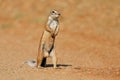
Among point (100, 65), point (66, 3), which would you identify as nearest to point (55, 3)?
point (66, 3)

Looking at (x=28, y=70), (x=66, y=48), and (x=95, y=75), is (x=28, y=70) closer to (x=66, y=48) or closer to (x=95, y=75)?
(x=95, y=75)

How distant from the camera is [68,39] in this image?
2448cm

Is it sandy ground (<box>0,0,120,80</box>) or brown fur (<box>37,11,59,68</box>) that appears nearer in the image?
sandy ground (<box>0,0,120,80</box>)

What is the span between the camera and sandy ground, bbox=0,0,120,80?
15830 mm

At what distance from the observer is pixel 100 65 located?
18562mm

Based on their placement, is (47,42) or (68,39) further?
(68,39)

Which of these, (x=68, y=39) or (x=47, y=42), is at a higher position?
(x=68, y=39)

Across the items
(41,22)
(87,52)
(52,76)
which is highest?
(41,22)

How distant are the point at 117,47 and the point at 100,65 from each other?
4.80 m

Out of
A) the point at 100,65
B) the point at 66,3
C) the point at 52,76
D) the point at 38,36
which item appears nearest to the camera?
the point at 52,76

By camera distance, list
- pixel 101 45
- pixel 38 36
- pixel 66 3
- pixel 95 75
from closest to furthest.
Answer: pixel 95 75, pixel 101 45, pixel 38 36, pixel 66 3

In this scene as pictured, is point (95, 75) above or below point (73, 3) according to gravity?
below

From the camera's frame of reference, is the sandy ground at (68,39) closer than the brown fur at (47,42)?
Yes

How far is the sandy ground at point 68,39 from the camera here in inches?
623
